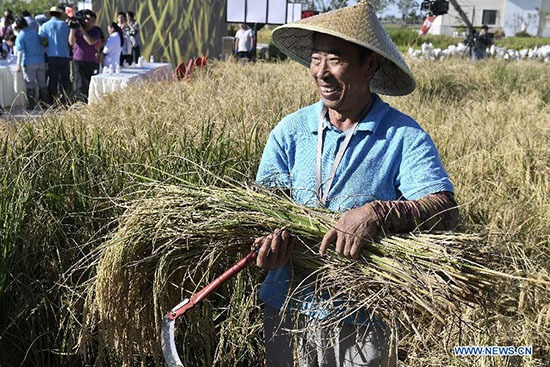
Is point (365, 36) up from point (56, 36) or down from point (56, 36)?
up

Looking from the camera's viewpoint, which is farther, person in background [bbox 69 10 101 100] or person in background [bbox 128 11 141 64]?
person in background [bbox 128 11 141 64]

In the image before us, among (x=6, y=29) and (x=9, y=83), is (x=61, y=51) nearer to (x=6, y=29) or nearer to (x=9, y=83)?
(x=9, y=83)

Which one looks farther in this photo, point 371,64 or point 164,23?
point 164,23

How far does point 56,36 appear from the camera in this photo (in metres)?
8.34

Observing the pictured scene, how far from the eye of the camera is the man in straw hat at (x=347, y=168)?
5.02 feet

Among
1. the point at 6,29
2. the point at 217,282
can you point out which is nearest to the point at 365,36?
the point at 217,282

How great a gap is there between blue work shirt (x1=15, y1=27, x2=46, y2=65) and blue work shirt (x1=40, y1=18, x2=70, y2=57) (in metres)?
0.13

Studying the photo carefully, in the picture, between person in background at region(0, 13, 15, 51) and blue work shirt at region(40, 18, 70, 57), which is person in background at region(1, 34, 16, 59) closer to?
person in background at region(0, 13, 15, 51)

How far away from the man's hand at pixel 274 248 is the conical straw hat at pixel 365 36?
50 centimetres

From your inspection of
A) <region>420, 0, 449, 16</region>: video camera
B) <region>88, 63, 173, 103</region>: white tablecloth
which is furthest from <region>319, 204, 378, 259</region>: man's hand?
<region>420, 0, 449, 16</region>: video camera

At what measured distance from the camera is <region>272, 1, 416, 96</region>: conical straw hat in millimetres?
1595

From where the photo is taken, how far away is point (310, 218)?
4.99 feet

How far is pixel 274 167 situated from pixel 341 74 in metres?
0.30

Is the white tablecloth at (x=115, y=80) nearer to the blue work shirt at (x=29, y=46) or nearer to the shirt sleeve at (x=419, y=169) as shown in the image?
the blue work shirt at (x=29, y=46)
